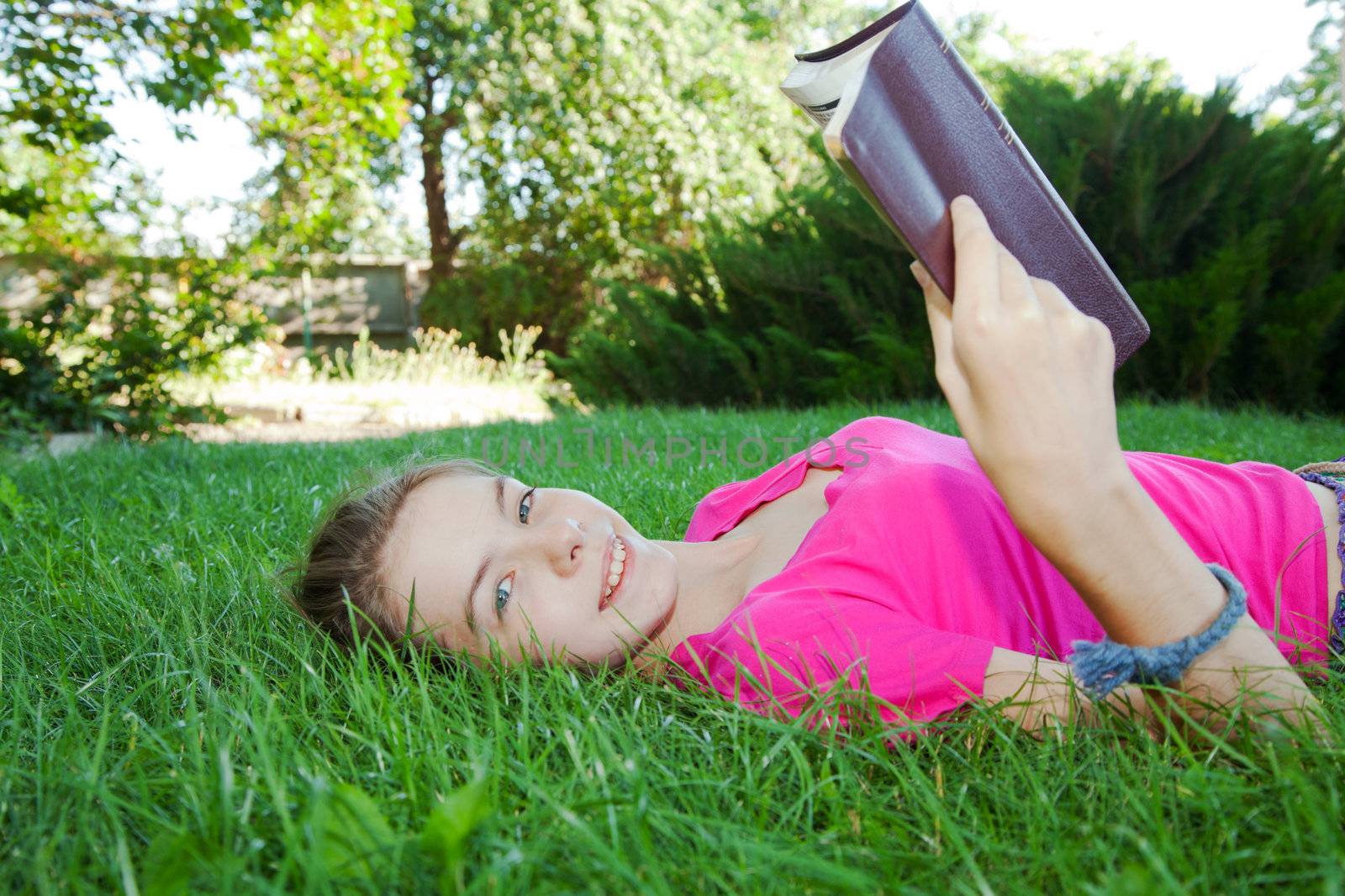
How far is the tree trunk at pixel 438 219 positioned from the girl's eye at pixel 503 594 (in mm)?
13959

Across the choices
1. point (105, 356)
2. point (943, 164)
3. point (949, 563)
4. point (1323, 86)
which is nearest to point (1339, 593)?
point (949, 563)

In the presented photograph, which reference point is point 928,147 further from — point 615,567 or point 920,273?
point 615,567

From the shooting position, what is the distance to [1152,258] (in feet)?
19.5

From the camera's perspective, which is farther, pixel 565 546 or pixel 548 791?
pixel 565 546

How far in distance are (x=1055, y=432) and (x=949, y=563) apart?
22.6 inches

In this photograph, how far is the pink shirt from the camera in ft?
4.54

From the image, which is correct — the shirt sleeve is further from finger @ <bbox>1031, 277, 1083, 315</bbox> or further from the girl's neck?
finger @ <bbox>1031, 277, 1083, 315</bbox>

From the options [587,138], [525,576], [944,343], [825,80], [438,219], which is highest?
[587,138]

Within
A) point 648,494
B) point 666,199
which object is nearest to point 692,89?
point 666,199

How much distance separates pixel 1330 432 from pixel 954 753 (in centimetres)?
410

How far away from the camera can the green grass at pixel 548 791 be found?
3.09 feet

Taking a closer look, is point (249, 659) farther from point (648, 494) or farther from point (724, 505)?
point (648, 494)

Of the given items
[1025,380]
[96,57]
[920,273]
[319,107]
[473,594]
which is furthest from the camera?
[319,107]

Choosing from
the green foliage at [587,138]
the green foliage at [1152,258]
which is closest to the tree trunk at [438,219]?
the green foliage at [587,138]
